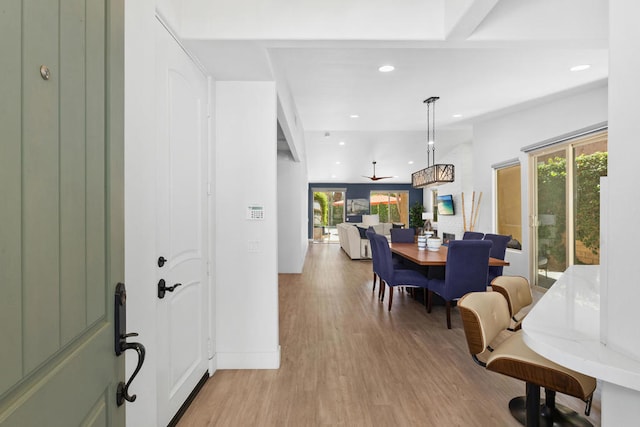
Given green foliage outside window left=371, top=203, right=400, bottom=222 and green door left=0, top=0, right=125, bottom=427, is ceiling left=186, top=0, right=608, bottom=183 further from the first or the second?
green foliage outside window left=371, top=203, right=400, bottom=222

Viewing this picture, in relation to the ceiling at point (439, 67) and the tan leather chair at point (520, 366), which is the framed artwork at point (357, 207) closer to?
the ceiling at point (439, 67)

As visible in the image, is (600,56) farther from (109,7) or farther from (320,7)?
(109,7)

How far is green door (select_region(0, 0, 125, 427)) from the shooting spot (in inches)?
20.7

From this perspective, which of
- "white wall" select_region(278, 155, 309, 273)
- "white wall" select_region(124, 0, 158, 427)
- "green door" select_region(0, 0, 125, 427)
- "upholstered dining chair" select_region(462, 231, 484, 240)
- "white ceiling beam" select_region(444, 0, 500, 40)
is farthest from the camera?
"white wall" select_region(278, 155, 309, 273)

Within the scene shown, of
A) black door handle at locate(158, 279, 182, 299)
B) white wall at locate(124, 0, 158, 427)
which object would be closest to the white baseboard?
white wall at locate(124, 0, 158, 427)

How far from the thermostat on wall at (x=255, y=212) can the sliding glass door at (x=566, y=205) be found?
14.1 ft

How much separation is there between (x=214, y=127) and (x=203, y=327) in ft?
5.01

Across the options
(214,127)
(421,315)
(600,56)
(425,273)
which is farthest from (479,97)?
(214,127)

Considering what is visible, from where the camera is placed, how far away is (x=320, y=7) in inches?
79.8

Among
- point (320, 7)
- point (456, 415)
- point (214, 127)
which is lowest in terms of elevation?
point (456, 415)

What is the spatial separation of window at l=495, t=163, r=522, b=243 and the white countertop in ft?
13.3

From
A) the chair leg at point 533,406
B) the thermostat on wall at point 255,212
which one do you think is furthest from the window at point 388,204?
the chair leg at point 533,406

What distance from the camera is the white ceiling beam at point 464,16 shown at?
5.84ft

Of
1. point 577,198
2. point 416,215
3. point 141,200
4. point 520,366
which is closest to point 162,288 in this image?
point 141,200
